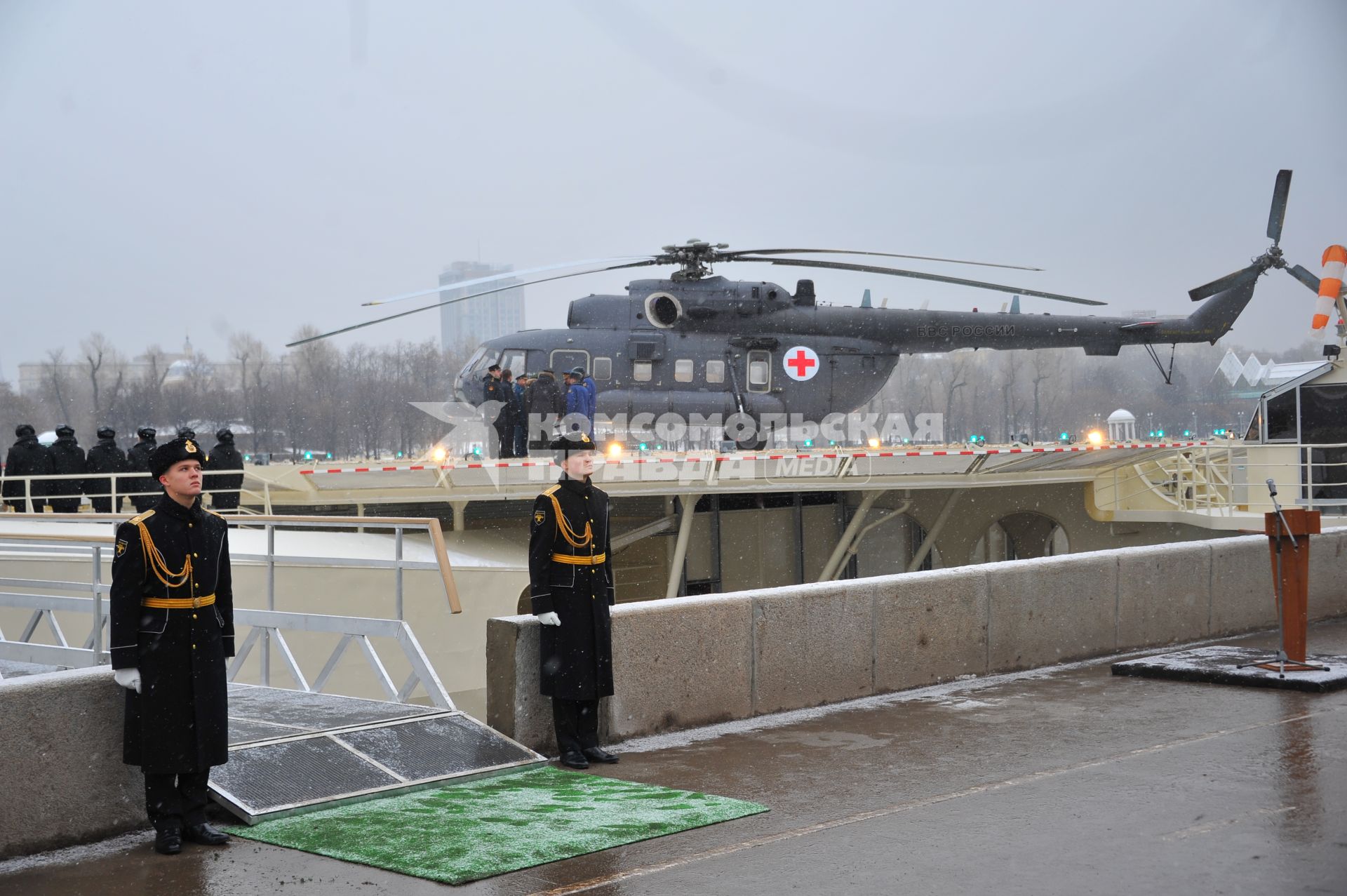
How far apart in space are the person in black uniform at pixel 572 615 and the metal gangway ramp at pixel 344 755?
0.94 ft

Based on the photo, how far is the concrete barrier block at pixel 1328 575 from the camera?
1234cm

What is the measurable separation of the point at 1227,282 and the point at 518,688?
75.1 feet

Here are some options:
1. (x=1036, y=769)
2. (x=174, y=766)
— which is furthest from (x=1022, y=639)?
(x=174, y=766)

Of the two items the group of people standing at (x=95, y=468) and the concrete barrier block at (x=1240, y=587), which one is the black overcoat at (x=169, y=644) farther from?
the group of people standing at (x=95, y=468)

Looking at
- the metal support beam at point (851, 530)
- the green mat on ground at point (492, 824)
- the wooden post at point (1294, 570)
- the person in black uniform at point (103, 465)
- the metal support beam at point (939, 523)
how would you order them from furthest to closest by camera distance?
the metal support beam at point (939, 523)
the metal support beam at point (851, 530)
the person in black uniform at point (103, 465)
the wooden post at point (1294, 570)
the green mat on ground at point (492, 824)

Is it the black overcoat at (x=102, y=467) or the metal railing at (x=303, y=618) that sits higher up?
the black overcoat at (x=102, y=467)

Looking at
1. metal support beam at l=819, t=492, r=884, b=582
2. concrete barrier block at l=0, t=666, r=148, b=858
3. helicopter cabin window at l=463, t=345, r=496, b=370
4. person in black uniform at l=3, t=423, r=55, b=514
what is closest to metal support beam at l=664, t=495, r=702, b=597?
metal support beam at l=819, t=492, r=884, b=582

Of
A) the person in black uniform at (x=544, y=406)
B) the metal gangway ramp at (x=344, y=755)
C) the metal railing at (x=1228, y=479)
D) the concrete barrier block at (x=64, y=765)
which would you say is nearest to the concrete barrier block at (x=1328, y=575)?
the metal railing at (x=1228, y=479)

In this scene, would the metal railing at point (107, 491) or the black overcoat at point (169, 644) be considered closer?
the black overcoat at point (169, 644)

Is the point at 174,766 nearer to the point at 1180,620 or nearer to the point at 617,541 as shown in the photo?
the point at 1180,620

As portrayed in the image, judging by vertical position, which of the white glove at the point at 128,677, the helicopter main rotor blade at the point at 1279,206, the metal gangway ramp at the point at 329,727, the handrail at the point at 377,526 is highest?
the helicopter main rotor blade at the point at 1279,206

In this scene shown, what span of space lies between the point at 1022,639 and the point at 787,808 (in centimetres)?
447

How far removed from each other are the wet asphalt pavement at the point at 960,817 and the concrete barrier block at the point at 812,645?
0.86ft

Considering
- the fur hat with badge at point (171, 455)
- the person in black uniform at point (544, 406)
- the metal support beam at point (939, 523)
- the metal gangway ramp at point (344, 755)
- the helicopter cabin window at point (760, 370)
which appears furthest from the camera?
the helicopter cabin window at point (760, 370)
